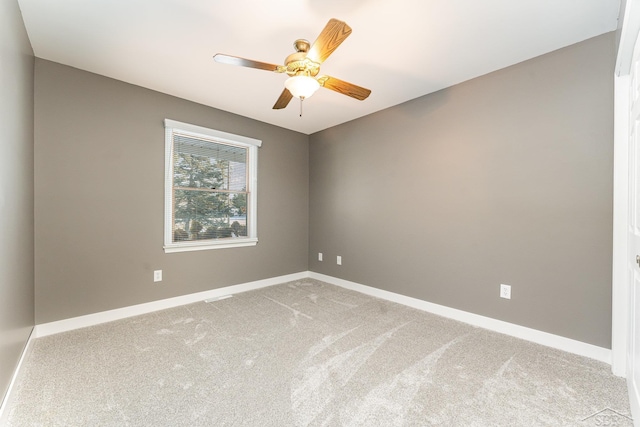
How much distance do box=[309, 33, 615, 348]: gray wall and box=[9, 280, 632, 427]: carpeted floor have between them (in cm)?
46

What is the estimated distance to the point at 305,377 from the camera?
70.7 inches

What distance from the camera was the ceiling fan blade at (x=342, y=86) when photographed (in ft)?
6.61

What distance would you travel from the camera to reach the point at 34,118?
7.64 ft

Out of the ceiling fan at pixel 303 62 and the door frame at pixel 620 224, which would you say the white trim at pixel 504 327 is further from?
the ceiling fan at pixel 303 62

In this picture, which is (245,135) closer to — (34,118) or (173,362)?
(34,118)

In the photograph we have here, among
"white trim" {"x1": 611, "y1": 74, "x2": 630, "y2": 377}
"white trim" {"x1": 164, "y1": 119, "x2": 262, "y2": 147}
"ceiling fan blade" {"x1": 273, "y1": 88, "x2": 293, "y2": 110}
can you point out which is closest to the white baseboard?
"white trim" {"x1": 611, "y1": 74, "x2": 630, "y2": 377}

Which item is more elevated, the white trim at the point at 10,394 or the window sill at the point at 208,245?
the window sill at the point at 208,245

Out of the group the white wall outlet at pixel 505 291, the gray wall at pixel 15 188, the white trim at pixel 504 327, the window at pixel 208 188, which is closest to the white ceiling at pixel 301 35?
the gray wall at pixel 15 188

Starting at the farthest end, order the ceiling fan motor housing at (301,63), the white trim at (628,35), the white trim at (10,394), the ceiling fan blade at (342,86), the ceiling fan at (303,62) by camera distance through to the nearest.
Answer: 1. the ceiling fan blade at (342,86)
2. the ceiling fan motor housing at (301,63)
3. the ceiling fan at (303,62)
4. the white trim at (10,394)
5. the white trim at (628,35)

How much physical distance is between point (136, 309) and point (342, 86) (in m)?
2.94

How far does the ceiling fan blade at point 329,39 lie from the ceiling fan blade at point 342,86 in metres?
0.23

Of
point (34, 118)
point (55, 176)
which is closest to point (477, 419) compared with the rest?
point (55, 176)

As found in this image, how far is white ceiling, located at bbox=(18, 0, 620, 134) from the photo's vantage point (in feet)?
5.84

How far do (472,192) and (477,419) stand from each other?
1899mm
